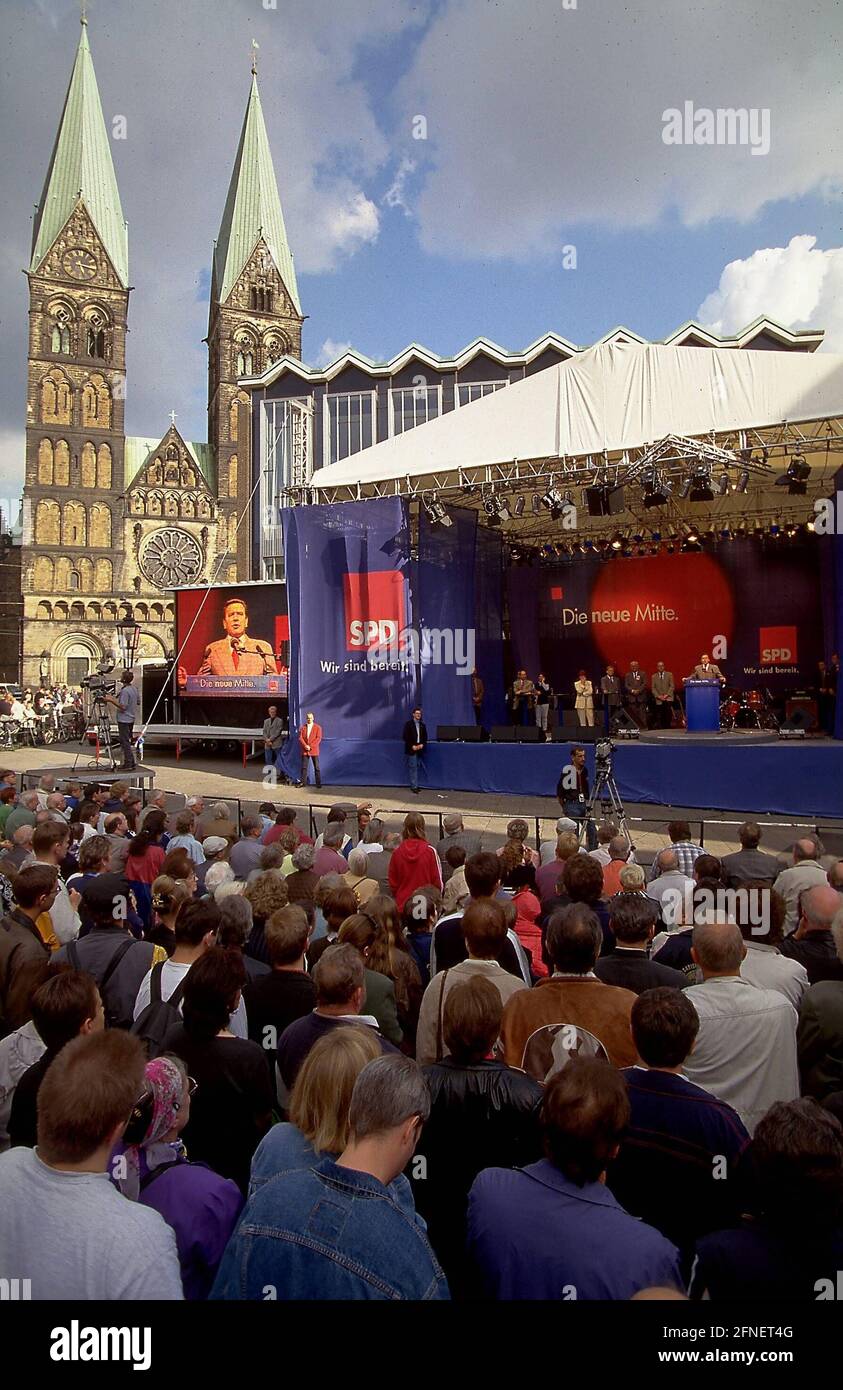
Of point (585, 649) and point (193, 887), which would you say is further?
point (585, 649)

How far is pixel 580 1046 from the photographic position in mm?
2732

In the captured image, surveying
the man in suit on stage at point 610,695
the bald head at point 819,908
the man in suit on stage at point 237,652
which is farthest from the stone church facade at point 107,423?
the bald head at point 819,908

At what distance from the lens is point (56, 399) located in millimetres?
51656

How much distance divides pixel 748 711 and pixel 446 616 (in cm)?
680

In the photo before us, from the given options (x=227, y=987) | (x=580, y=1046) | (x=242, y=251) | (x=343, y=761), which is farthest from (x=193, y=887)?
(x=242, y=251)

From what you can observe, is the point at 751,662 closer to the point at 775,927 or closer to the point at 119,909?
the point at 775,927

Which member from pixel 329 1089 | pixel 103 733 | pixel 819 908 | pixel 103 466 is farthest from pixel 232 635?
pixel 103 466

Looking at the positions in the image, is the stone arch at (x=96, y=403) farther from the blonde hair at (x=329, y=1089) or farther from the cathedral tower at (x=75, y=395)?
the blonde hair at (x=329, y=1089)

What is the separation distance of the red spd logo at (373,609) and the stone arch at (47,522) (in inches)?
1555

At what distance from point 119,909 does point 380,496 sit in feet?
42.9

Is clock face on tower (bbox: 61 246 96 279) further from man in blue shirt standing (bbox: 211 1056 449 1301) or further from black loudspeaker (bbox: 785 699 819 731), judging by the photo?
man in blue shirt standing (bbox: 211 1056 449 1301)

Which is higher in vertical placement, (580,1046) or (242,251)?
(242,251)

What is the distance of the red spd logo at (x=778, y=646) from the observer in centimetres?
2020

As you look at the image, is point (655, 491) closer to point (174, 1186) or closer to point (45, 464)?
point (174, 1186)
